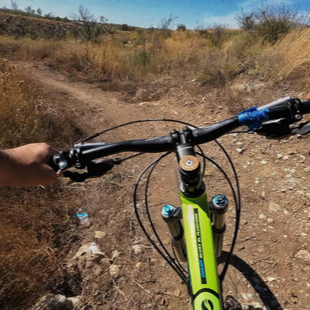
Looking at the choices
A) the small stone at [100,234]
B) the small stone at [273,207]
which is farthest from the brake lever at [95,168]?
the small stone at [273,207]

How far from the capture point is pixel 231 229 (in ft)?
8.96

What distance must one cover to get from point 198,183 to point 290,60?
470cm

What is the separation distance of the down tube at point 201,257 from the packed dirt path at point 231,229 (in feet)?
4.32

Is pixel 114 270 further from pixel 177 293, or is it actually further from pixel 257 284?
pixel 257 284

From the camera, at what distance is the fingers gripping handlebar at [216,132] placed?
Result: 3.47 feet

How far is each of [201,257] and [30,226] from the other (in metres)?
2.07

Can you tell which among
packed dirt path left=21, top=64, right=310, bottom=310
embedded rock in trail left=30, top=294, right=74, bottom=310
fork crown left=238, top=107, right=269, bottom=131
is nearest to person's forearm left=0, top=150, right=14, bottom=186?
fork crown left=238, top=107, right=269, bottom=131

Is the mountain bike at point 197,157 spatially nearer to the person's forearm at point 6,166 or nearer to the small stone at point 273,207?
the person's forearm at point 6,166

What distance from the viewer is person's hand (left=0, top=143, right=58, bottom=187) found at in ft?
3.50

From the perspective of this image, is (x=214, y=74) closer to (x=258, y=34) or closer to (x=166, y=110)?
(x=166, y=110)

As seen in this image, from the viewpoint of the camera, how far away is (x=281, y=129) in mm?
1068

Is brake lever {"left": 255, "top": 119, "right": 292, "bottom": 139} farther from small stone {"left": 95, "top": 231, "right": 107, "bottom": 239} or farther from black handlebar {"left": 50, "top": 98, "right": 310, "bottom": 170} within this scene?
small stone {"left": 95, "top": 231, "right": 107, "bottom": 239}

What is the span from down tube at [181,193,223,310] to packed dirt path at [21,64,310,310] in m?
1.32

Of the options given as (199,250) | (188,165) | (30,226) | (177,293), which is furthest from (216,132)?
(30,226)
